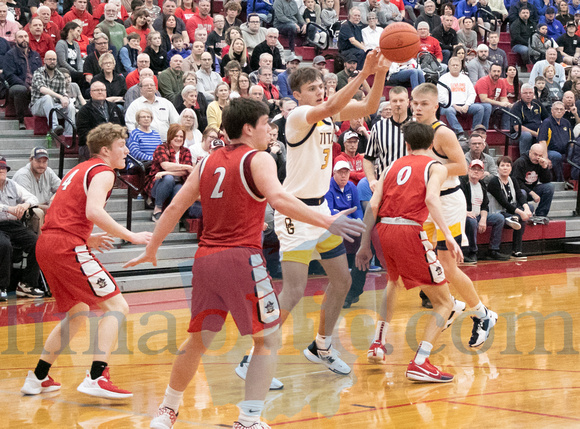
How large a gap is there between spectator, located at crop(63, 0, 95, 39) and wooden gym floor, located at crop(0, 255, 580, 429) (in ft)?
20.2

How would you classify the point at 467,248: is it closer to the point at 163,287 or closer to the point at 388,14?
the point at 163,287

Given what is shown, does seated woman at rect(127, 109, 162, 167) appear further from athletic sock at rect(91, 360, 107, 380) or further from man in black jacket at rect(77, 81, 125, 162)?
athletic sock at rect(91, 360, 107, 380)

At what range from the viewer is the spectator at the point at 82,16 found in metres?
13.4

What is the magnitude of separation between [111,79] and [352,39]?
17.6 ft

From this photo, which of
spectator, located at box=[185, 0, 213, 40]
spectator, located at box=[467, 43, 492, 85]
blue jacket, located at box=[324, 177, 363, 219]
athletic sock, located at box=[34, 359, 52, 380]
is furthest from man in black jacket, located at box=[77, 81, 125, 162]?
spectator, located at box=[467, 43, 492, 85]

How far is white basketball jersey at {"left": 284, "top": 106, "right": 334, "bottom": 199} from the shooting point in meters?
5.63

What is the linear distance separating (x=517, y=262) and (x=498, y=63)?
595cm

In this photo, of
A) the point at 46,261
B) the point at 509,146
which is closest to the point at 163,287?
the point at 46,261

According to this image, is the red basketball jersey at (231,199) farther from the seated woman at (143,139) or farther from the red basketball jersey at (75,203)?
the seated woman at (143,139)

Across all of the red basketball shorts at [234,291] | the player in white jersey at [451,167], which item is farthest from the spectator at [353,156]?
the red basketball shorts at [234,291]

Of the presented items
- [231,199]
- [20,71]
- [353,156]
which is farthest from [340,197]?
Answer: [231,199]

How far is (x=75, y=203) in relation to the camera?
17.7 feet

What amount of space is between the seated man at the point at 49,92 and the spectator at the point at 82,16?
230 centimetres

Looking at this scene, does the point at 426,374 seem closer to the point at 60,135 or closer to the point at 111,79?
the point at 60,135
